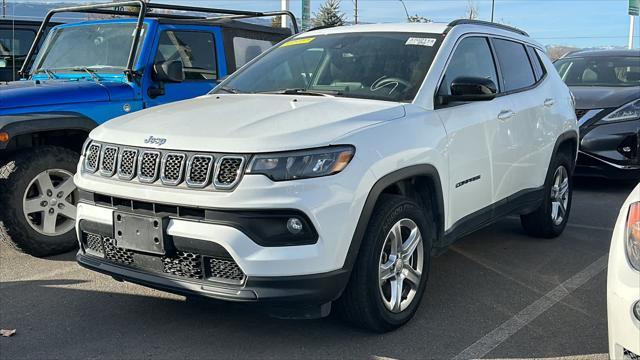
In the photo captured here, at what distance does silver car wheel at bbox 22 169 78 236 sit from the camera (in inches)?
207

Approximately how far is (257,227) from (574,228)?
4341 mm

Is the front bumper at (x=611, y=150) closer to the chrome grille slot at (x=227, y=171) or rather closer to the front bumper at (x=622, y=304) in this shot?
the front bumper at (x=622, y=304)

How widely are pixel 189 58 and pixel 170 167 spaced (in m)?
3.08

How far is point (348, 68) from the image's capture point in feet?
15.1

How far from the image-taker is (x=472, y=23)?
5.00m

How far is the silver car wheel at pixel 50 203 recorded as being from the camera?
17.2 feet

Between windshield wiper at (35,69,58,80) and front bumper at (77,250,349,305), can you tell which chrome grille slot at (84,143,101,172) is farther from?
windshield wiper at (35,69,58,80)

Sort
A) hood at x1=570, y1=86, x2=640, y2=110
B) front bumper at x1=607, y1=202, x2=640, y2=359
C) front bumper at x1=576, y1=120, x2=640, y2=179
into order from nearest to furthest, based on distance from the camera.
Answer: front bumper at x1=607, y1=202, x2=640, y2=359 → front bumper at x1=576, y1=120, x2=640, y2=179 → hood at x1=570, y1=86, x2=640, y2=110

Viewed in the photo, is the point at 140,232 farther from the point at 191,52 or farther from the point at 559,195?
the point at 559,195

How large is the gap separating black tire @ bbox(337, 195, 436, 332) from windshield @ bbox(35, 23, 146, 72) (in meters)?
3.22

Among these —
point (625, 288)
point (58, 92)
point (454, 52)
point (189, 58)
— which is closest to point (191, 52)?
point (189, 58)

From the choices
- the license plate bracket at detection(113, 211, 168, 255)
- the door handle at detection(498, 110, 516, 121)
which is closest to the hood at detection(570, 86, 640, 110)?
the door handle at detection(498, 110, 516, 121)

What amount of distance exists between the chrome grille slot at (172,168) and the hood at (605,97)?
6.52 meters

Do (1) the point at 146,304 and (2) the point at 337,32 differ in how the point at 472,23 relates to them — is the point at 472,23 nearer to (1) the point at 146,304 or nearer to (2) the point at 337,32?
(2) the point at 337,32
